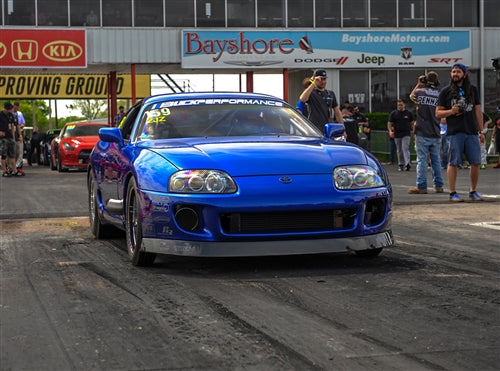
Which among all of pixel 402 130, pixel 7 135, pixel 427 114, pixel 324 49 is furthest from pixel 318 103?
pixel 324 49

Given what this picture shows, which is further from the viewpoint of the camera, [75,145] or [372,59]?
[372,59]

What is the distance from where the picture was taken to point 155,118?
798cm

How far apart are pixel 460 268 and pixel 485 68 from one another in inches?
1209

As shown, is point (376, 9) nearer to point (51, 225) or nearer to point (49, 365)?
point (51, 225)

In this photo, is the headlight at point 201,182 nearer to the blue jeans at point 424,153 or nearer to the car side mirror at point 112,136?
the car side mirror at point 112,136

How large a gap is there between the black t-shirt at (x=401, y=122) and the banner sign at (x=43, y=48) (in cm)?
1271

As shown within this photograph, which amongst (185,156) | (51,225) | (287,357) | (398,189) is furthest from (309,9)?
(287,357)

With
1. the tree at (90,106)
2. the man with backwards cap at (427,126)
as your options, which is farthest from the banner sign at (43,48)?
the tree at (90,106)

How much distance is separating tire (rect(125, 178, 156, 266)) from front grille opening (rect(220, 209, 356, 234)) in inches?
27.4

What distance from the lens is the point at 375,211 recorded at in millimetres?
6871

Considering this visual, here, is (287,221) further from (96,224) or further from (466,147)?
(466,147)

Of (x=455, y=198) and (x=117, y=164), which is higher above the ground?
(x=117, y=164)

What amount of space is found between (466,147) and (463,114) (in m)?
0.43

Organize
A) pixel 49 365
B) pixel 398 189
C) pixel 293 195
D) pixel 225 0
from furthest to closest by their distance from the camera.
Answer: pixel 225 0 < pixel 398 189 < pixel 293 195 < pixel 49 365
